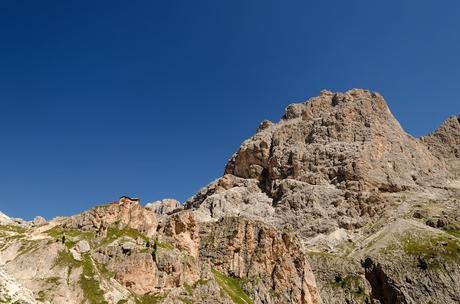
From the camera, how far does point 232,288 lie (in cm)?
11388

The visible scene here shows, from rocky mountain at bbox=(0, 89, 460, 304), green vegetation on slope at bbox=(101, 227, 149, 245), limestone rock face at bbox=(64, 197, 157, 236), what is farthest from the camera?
limestone rock face at bbox=(64, 197, 157, 236)

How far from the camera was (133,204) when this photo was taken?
115562 mm

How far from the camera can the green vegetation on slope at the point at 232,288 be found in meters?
105

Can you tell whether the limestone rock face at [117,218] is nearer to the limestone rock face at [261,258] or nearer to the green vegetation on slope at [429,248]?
the limestone rock face at [261,258]

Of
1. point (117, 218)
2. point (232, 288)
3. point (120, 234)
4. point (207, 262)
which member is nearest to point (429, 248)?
point (232, 288)

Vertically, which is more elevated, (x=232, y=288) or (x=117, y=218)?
(x=117, y=218)

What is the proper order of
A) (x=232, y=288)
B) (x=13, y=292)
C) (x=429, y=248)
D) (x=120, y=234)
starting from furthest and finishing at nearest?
(x=429, y=248) → (x=232, y=288) → (x=120, y=234) → (x=13, y=292)

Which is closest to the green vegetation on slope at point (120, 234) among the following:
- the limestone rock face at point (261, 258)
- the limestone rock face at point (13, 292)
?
the limestone rock face at point (261, 258)

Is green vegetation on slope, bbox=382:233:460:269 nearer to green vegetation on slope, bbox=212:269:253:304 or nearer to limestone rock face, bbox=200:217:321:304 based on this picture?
limestone rock face, bbox=200:217:321:304

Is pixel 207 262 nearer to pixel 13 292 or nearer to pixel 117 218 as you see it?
pixel 117 218

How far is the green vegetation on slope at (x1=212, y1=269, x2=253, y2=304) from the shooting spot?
105 meters

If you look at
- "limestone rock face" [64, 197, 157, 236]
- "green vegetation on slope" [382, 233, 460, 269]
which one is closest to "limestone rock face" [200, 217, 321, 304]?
"limestone rock face" [64, 197, 157, 236]

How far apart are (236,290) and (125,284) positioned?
115 ft

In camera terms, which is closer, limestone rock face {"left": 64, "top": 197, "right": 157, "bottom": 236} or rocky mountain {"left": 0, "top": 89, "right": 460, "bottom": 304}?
rocky mountain {"left": 0, "top": 89, "right": 460, "bottom": 304}
